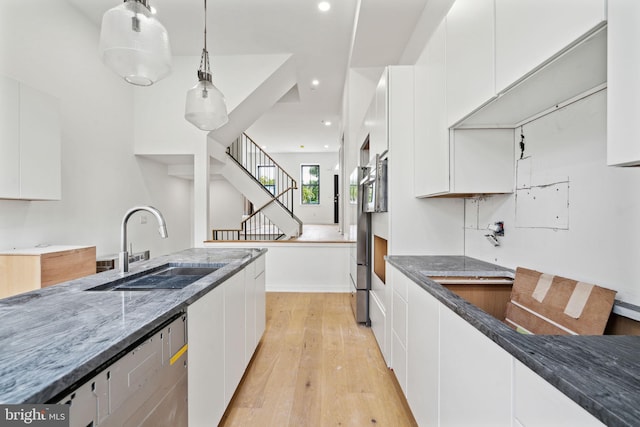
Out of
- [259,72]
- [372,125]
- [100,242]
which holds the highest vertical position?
[259,72]

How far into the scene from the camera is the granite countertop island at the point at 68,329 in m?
0.58

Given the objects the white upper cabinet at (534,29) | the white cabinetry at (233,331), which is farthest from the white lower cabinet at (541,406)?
the white cabinetry at (233,331)

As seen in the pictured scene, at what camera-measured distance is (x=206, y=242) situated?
4262 millimetres

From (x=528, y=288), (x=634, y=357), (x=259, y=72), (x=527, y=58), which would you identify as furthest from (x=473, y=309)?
(x=259, y=72)

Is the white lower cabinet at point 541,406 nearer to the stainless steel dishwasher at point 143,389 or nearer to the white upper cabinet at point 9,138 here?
the stainless steel dishwasher at point 143,389

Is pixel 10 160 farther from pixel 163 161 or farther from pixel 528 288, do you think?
pixel 528 288

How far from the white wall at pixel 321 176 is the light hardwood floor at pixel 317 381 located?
8835 mm

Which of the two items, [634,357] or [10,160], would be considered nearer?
[634,357]

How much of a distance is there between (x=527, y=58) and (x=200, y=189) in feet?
13.8

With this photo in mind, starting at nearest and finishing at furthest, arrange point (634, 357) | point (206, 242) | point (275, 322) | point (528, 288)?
point (634, 357)
point (528, 288)
point (275, 322)
point (206, 242)

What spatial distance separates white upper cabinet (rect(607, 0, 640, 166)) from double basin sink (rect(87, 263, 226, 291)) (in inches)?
70.2

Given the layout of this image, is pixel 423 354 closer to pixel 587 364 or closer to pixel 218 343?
pixel 587 364

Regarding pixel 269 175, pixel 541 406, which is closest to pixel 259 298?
pixel 541 406

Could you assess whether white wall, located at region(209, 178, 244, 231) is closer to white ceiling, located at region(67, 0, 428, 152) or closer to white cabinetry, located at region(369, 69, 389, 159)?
white ceiling, located at region(67, 0, 428, 152)
